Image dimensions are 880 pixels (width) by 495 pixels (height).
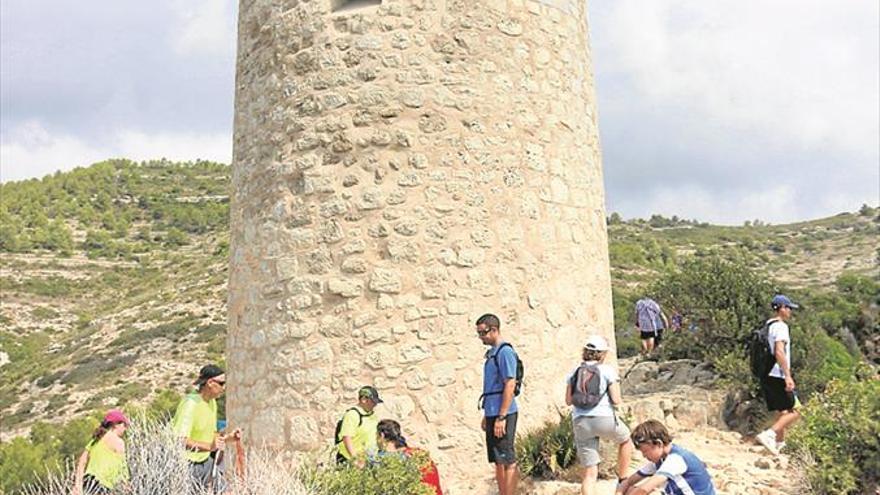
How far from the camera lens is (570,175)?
7.75 m

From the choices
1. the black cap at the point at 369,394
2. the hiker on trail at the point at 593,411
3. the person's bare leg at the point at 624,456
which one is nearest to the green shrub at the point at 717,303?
the person's bare leg at the point at 624,456

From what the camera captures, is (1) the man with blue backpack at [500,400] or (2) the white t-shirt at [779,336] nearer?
(1) the man with blue backpack at [500,400]

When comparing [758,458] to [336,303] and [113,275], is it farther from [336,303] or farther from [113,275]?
[113,275]

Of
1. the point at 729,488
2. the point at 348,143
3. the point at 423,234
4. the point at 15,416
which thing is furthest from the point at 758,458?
the point at 15,416

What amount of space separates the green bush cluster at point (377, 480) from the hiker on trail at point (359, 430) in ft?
1.13

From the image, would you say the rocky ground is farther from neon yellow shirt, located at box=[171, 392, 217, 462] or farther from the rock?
neon yellow shirt, located at box=[171, 392, 217, 462]

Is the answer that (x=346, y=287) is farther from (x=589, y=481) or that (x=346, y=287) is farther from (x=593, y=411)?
(x=589, y=481)

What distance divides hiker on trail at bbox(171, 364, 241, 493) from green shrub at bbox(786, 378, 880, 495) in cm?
448

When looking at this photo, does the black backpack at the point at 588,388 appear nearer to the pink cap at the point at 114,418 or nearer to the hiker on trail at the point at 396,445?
the hiker on trail at the point at 396,445

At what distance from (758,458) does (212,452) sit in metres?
5.10

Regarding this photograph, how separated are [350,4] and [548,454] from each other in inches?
176

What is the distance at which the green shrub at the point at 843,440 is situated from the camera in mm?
6039

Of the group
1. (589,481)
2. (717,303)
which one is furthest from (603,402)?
(717,303)

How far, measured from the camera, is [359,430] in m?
5.91
